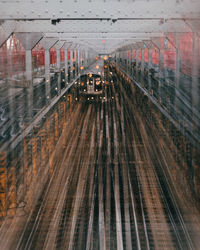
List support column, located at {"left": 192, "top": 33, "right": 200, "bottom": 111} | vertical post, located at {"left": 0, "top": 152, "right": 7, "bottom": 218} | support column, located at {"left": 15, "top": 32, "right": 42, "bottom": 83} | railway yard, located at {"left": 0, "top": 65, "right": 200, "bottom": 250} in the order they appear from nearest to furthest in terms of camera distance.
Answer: railway yard, located at {"left": 0, "top": 65, "right": 200, "bottom": 250}, vertical post, located at {"left": 0, "top": 152, "right": 7, "bottom": 218}, support column, located at {"left": 15, "top": 32, "right": 42, "bottom": 83}, support column, located at {"left": 192, "top": 33, "right": 200, "bottom": 111}

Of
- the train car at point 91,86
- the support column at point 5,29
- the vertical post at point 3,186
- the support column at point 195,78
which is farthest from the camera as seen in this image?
the train car at point 91,86

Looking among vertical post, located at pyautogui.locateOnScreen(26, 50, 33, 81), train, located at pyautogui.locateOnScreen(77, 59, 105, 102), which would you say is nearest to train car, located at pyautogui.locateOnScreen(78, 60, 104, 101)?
train, located at pyautogui.locateOnScreen(77, 59, 105, 102)

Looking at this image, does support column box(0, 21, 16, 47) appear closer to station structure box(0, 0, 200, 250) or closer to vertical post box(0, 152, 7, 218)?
station structure box(0, 0, 200, 250)

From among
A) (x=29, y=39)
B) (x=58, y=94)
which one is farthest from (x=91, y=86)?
(x=29, y=39)

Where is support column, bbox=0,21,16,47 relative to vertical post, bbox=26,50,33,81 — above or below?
above

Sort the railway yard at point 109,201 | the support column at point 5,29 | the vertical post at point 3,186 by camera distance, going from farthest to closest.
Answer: the support column at point 5,29
the vertical post at point 3,186
the railway yard at point 109,201

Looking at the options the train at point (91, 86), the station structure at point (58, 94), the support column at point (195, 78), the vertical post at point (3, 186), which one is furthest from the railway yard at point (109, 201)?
the train at point (91, 86)

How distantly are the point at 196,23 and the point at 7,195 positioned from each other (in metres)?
5.37

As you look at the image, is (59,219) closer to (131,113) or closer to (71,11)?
(71,11)

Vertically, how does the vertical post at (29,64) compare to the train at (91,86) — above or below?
above

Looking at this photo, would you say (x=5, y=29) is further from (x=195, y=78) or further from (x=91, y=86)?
(x=91, y=86)

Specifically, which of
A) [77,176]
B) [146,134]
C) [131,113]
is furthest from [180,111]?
[77,176]

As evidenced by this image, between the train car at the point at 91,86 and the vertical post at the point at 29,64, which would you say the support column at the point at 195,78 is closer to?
the vertical post at the point at 29,64

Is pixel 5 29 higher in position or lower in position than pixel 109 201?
higher
